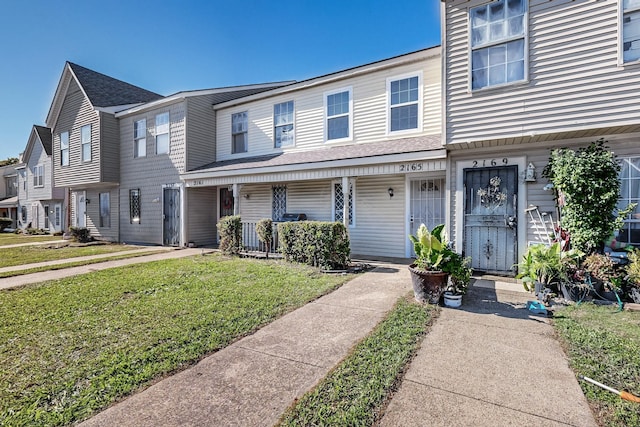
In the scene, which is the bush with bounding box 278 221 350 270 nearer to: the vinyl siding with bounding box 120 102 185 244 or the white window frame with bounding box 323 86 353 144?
the white window frame with bounding box 323 86 353 144

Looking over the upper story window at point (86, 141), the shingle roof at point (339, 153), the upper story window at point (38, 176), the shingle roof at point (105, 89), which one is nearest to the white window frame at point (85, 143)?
the upper story window at point (86, 141)

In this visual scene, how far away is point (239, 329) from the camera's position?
12.3 feet

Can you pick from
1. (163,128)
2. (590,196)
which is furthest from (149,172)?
(590,196)

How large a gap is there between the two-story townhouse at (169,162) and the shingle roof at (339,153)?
127 centimetres

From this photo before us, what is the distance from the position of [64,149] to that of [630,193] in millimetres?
20715

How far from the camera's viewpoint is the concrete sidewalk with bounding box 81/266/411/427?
2.21 m

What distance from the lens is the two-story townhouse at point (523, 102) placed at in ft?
17.2

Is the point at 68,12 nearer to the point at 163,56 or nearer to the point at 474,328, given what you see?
the point at 163,56

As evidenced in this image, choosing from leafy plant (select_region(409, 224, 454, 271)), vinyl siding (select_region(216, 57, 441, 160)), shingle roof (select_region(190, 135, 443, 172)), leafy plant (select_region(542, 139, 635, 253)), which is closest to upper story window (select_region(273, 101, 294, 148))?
vinyl siding (select_region(216, 57, 441, 160))

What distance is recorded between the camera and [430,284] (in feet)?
15.4

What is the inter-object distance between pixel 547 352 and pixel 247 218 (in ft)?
34.0

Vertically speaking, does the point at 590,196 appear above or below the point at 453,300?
above

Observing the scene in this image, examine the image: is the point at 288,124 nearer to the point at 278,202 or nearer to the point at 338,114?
the point at 338,114

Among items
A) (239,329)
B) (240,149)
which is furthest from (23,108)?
(239,329)
